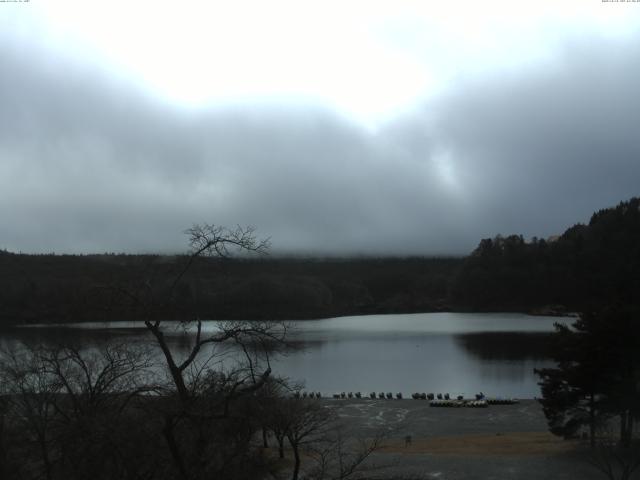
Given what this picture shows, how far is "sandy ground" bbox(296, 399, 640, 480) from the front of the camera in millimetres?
17688

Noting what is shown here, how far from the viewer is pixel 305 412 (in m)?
18.3

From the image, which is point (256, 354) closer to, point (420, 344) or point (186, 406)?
point (186, 406)

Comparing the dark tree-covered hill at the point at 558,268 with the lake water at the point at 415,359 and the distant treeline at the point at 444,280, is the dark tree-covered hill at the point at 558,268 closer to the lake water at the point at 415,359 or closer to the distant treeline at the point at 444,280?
the distant treeline at the point at 444,280

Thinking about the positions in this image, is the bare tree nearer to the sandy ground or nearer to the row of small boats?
the sandy ground

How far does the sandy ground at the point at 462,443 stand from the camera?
58.0 feet

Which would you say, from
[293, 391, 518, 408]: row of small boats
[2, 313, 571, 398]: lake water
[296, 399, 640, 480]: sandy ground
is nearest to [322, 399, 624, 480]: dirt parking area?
[296, 399, 640, 480]: sandy ground

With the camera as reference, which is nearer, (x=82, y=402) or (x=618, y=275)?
(x=82, y=402)

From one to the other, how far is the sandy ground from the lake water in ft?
12.6

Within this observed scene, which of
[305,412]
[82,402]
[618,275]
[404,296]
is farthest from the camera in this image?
[404,296]

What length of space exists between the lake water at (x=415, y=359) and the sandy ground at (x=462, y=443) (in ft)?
12.6

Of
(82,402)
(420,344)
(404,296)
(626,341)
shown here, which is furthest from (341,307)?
(82,402)

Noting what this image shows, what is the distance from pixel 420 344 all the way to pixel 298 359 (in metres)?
20.8

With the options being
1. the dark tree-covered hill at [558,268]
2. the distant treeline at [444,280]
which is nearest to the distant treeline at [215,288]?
the distant treeline at [444,280]

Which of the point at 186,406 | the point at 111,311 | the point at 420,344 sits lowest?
the point at 420,344
